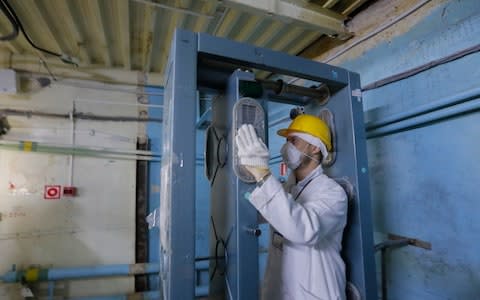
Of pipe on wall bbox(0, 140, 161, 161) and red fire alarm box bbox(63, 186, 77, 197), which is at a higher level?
pipe on wall bbox(0, 140, 161, 161)

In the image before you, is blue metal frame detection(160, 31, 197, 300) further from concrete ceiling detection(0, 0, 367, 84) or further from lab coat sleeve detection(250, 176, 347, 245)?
concrete ceiling detection(0, 0, 367, 84)

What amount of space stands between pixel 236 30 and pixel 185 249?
62.1 inches

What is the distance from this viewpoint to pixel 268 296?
1121mm

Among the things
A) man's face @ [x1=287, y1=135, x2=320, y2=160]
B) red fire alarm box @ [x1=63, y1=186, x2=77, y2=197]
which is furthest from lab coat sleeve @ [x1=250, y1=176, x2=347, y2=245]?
red fire alarm box @ [x1=63, y1=186, x2=77, y2=197]

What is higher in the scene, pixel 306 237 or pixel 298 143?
pixel 298 143

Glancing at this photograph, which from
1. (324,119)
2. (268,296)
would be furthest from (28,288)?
(324,119)

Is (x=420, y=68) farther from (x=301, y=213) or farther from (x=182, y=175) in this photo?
(x=182, y=175)

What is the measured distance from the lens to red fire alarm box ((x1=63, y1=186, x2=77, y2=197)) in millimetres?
2189

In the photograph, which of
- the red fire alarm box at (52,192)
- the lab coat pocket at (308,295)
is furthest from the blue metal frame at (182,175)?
the red fire alarm box at (52,192)

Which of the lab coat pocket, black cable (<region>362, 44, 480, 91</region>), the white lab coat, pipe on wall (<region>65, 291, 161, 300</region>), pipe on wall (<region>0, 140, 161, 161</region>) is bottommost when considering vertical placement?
pipe on wall (<region>65, 291, 161, 300</region>)

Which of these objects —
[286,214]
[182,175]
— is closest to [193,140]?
[182,175]

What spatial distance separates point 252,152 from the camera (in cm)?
83

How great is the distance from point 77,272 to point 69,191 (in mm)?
675

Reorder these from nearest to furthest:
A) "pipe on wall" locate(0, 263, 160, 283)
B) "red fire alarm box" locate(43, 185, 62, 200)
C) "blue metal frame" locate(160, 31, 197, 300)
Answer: "blue metal frame" locate(160, 31, 197, 300), "pipe on wall" locate(0, 263, 160, 283), "red fire alarm box" locate(43, 185, 62, 200)
